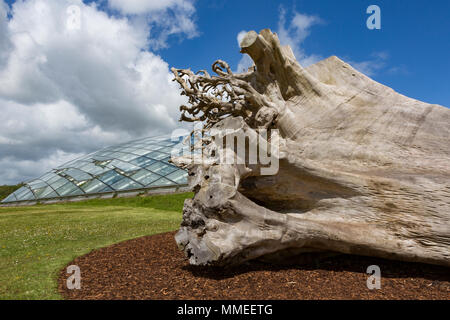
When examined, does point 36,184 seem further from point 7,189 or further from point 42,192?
point 7,189

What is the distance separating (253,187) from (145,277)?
8.70ft

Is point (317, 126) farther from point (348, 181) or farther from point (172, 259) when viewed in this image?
point (172, 259)

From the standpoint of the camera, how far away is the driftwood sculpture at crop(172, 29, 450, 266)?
443cm

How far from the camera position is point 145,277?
15.9 feet

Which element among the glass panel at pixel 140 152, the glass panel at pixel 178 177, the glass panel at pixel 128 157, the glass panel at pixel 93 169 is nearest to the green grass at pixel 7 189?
the glass panel at pixel 93 169

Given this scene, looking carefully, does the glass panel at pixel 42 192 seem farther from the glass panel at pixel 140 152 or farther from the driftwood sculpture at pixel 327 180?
the driftwood sculpture at pixel 327 180

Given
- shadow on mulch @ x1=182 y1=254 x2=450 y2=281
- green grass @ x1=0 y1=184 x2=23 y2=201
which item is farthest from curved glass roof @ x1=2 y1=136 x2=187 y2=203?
shadow on mulch @ x1=182 y1=254 x2=450 y2=281

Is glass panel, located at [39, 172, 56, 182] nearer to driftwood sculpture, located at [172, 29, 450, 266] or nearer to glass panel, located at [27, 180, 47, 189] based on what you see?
glass panel, located at [27, 180, 47, 189]

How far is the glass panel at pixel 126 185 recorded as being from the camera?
2573 centimetres

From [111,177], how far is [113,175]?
0.35 meters

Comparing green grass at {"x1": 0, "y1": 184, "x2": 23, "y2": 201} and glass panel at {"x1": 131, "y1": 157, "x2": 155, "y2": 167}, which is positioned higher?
glass panel at {"x1": 131, "y1": 157, "x2": 155, "y2": 167}

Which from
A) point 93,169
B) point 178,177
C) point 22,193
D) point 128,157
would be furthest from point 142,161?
point 22,193

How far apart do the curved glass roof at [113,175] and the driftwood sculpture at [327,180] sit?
19.9 m
